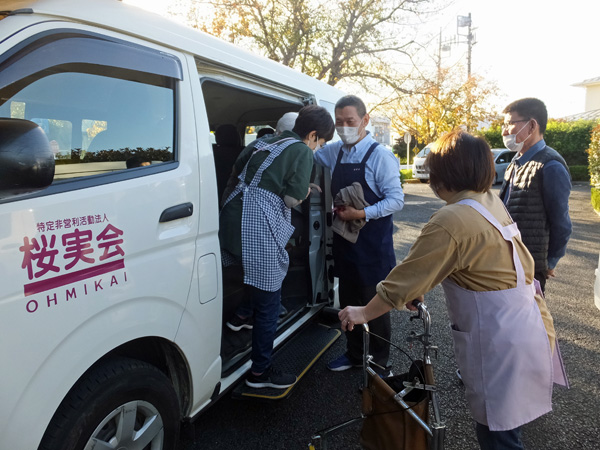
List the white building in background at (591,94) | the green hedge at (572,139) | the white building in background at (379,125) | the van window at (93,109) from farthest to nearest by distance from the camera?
the white building in background at (591,94)
the white building in background at (379,125)
the green hedge at (572,139)
the van window at (93,109)

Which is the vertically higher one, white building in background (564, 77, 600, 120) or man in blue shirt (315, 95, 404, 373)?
white building in background (564, 77, 600, 120)

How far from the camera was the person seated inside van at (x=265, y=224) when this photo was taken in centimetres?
233

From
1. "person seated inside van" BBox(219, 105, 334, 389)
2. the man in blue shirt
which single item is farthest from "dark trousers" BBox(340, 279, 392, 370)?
"person seated inside van" BBox(219, 105, 334, 389)

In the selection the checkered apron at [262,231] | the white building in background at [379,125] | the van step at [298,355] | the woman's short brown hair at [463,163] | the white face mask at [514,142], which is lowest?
the van step at [298,355]

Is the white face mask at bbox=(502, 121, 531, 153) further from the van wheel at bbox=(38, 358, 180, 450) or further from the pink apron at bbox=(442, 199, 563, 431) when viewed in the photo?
the van wheel at bbox=(38, 358, 180, 450)

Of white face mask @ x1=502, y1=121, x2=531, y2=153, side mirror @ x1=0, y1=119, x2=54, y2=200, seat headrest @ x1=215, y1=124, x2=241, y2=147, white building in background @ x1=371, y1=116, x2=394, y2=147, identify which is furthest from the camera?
white building in background @ x1=371, y1=116, x2=394, y2=147

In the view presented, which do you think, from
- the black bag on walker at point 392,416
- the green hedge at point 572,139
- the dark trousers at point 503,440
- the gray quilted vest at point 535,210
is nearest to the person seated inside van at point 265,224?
the black bag on walker at point 392,416

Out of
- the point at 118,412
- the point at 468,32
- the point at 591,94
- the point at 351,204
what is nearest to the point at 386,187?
the point at 351,204

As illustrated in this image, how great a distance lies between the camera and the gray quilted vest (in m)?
2.66

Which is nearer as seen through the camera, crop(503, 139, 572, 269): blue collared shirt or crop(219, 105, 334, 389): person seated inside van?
crop(219, 105, 334, 389): person seated inside van

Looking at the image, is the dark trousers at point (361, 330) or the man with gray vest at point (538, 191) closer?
the man with gray vest at point (538, 191)

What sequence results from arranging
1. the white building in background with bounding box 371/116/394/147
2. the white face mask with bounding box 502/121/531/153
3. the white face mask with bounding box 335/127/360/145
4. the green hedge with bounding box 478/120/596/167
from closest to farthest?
the white face mask with bounding box 502/121/531/153 → the white face mask with bounding box 335/127/360/145 → the green hedge with bounding box 478/120/596/167 → the white building in background with bounding box 371/116/394/147

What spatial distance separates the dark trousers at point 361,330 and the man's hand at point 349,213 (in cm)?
54

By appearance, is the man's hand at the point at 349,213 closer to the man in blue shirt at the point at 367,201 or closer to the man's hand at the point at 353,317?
the man in blue shirt at the point at 367,201
